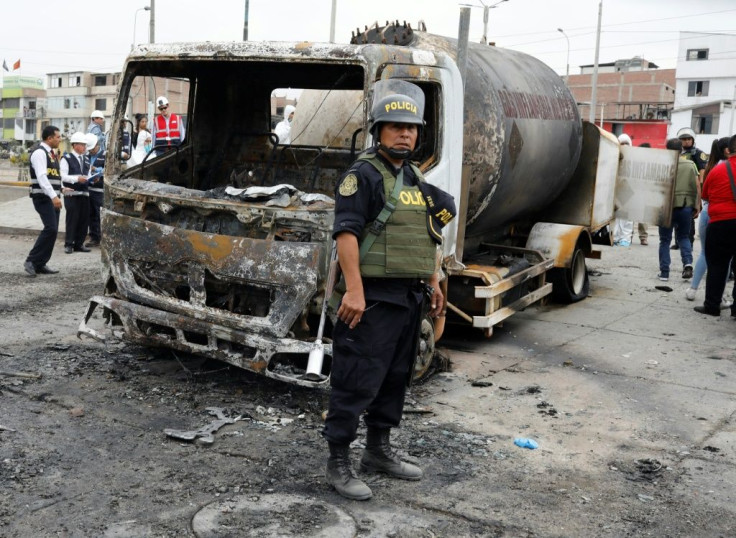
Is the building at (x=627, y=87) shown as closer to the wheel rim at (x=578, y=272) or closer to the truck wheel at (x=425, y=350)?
the wheel rim at (x=578, y=272)

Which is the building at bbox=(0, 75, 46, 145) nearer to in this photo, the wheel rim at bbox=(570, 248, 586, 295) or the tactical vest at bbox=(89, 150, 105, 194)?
the tactical vest at bbox=(89, 150, 105, 194)

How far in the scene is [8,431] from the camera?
4.77 meters

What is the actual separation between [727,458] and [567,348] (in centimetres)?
269

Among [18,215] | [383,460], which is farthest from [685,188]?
[18,215]

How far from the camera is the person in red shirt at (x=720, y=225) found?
28.3 feet

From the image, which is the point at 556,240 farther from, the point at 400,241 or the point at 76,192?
the point at 76,192

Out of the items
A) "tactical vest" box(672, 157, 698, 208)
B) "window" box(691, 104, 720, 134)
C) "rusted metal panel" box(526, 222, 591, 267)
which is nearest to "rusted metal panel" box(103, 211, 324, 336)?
"rusted metal panel" box(526, 222, 591, 267)

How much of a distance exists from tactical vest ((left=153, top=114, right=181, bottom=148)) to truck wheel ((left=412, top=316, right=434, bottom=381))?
2580mm

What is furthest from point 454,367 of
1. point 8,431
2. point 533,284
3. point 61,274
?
point 61,274

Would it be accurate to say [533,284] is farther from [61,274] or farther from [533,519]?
[61,274]

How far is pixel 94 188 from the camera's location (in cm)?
1234

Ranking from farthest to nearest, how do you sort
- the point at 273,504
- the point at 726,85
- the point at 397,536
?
the point at 726,85 → the point at 273,504 → the point at 397,536

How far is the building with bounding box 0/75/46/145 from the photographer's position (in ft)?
313

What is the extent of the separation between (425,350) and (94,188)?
784 cm
